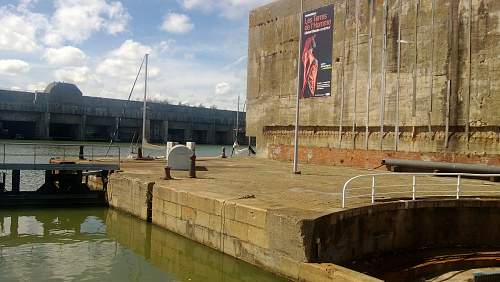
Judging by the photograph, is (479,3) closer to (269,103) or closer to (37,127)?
(269,103)

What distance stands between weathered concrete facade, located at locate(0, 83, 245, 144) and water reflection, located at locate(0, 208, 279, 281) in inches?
2692

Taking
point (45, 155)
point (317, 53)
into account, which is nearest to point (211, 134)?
point (317, 53)

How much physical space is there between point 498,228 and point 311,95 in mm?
16822

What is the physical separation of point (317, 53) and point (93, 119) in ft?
229

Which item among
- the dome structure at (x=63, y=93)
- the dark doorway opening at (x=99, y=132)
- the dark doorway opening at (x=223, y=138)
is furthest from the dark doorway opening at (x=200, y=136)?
the dome structure at (x=63, y=93)

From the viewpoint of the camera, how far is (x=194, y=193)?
12.6 meters

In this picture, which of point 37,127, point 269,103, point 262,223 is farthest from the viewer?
point 37,127

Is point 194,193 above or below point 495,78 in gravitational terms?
below

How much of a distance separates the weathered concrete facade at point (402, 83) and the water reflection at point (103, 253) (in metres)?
10.9

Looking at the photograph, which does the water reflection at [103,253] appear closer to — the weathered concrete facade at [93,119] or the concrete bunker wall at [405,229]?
the concrete bunker wall at [405,229]

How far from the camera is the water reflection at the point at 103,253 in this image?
10.2m

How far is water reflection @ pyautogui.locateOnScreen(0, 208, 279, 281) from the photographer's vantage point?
402 inches

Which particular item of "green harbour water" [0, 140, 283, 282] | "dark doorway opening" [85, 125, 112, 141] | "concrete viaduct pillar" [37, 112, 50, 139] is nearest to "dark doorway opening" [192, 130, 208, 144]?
"dark doorway opening" [85, 125, 112, 141]

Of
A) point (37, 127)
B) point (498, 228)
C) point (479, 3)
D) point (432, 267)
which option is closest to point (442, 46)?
point (479, 3)
